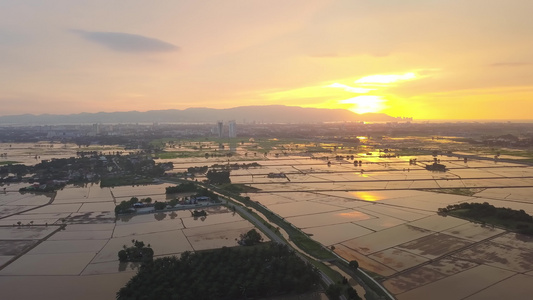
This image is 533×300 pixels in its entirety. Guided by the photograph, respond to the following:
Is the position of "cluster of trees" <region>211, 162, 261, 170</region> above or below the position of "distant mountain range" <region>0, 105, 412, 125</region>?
below

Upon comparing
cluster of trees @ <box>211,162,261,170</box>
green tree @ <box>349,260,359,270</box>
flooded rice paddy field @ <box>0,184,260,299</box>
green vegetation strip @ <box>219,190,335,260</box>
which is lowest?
flooded rice paddy field @ <box>0,184,260,299</box>

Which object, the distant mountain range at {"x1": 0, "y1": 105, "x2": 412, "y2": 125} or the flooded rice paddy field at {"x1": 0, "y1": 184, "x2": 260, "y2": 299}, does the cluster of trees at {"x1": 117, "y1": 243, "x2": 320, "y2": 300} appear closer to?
the flooded rice paddy field at {"x1": 0, "y1": 184, "x2": 260, "y2": 299}

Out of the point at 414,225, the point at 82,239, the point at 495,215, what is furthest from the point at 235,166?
the point at 495,215

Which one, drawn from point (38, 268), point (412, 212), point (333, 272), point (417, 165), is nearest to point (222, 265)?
point (333, 272)

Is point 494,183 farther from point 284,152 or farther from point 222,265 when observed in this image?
point 284,152

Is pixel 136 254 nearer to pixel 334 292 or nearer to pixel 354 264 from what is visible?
pixel 334 292

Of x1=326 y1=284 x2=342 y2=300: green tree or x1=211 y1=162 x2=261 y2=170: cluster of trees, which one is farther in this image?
x1=211 y1=162 x2=261 y2=170: cluster of trees

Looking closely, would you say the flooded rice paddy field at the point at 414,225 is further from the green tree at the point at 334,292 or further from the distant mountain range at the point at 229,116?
the distant mountain range at the point at 229,116

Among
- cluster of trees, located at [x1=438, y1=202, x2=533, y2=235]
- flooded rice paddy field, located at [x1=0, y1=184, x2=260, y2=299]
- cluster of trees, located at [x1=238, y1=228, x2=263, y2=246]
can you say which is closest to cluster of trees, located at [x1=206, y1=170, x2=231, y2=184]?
flooded rice paddy field, located at [x1=0, y1=184, x2=260, y2=299]
